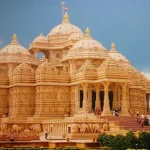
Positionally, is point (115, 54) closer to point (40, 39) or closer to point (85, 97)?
point (40, 39)

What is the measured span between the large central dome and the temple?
7.85ft

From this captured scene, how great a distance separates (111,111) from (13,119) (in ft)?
33.3

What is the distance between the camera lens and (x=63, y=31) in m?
62.8

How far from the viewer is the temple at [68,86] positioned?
156 feet

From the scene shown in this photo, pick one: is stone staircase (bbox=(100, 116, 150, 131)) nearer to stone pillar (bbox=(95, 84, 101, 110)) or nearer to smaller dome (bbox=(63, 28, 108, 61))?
stone pillar (bbox=(95, 84, 101, 110))

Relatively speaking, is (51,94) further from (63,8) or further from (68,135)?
(63,8)

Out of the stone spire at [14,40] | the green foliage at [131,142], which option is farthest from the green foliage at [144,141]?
the stone spire at [14,40]

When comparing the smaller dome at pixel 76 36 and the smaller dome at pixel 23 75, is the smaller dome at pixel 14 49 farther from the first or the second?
the smaller dome at pixel 23 75

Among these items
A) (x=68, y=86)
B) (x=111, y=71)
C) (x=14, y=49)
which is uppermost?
(x=14, y=49)

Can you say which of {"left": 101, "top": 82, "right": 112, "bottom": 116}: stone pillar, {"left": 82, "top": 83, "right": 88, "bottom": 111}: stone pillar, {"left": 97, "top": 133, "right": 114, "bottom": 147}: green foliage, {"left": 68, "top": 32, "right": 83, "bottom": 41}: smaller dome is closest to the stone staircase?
{"left": 101, "top": 82, "right": 112, "bottom": 116}: stone pillar

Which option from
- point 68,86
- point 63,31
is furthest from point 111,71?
point 63,31

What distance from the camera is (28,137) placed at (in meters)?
37.1

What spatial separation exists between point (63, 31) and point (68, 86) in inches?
499

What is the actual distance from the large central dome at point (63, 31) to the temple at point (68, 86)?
239cm
